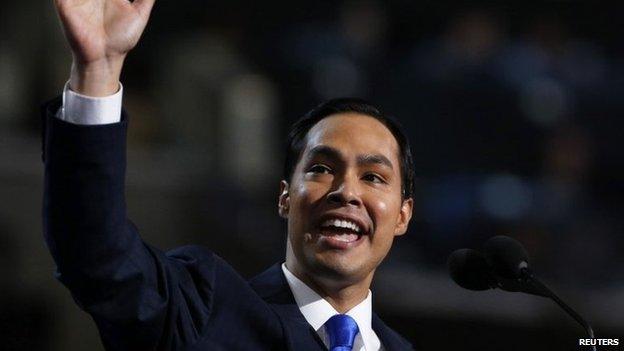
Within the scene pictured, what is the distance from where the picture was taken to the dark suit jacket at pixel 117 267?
66.2 inches

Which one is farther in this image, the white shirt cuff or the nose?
the nose

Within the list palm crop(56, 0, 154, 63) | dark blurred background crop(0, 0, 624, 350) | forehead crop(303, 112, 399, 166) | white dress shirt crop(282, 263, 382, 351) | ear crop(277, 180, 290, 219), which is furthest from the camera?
dark blurred background crop(0, 0, 624, 350)

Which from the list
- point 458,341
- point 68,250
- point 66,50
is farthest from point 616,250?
point 68,250

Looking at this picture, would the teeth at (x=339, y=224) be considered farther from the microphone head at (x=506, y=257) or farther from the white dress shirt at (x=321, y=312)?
the microphone head at (x=506, y=257)

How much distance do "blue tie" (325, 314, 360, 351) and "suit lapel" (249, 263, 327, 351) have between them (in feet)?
0.18

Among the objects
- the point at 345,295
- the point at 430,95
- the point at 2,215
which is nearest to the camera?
the point at 345,295

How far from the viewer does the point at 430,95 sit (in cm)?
471

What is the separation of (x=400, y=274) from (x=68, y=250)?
2958 mm

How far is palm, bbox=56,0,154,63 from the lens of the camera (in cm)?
167

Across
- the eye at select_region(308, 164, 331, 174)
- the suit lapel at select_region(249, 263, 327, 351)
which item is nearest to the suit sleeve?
the suit lapel at select_region(249, 263, 327, 351)

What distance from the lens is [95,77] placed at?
1.70 m

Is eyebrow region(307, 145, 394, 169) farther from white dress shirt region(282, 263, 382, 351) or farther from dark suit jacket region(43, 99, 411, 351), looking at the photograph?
dark suit jacket region(43, 99, 411, 351)

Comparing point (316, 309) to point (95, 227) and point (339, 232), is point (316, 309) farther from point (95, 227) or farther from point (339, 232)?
point (95, 227)

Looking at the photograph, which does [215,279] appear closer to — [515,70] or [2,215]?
[2,215]
